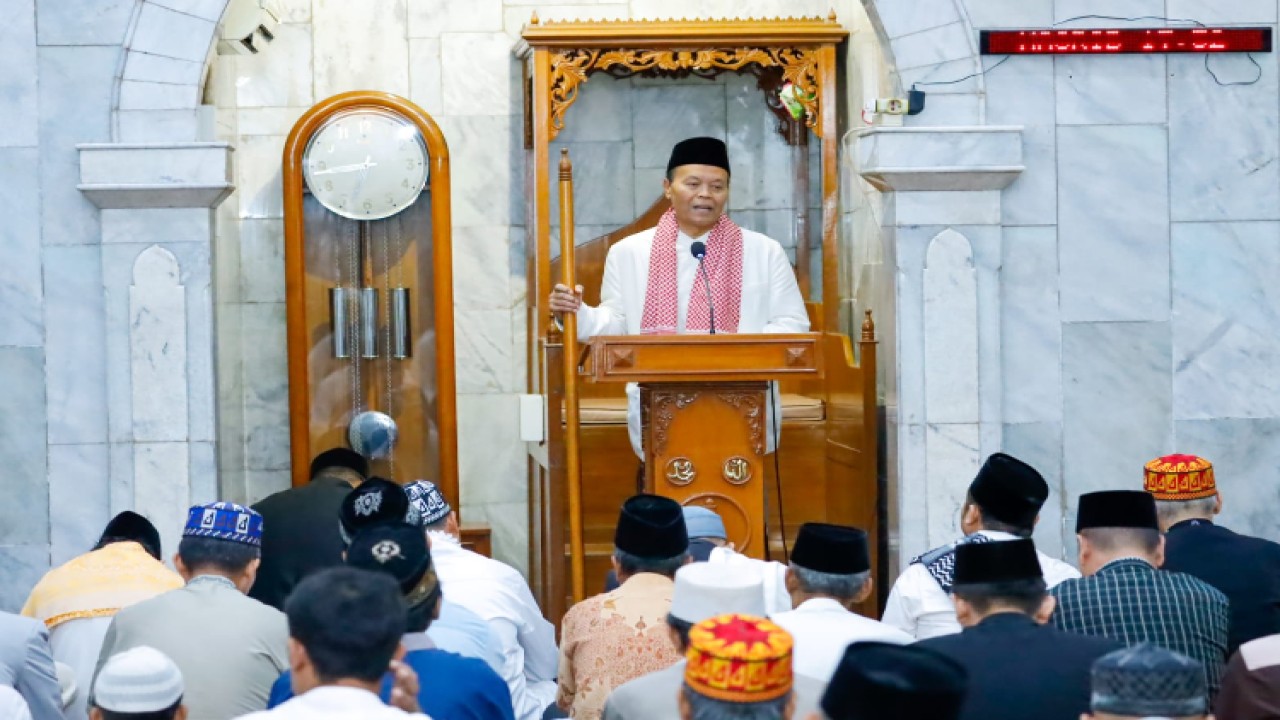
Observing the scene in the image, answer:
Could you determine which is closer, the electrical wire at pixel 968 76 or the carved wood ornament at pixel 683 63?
the electrical wire at pixel 968 76

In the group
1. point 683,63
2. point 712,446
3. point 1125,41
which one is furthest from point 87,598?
point 1125,41

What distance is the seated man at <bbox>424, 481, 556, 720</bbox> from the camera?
490 centimetres

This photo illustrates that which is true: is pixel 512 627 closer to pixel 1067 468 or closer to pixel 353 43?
pixel 1067 468

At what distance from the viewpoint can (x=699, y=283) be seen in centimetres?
762

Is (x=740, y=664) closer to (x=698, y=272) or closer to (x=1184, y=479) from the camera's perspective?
(x=1184, y=479)

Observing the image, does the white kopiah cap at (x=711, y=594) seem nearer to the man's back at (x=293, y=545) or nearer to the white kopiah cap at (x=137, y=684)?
the white kopiah cap at (x=137, y=684)

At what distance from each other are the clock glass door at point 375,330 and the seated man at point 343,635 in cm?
530

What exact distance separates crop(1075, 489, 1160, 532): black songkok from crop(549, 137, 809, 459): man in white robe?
2.77 metres

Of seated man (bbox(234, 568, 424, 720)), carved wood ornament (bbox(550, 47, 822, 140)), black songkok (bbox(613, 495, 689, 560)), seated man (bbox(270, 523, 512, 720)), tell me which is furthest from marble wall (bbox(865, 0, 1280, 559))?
seated man (bbox(234, 568, 424, 720))

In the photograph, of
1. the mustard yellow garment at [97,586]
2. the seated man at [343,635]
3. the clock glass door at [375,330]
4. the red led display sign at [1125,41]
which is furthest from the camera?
the clock glass door at [375,330]

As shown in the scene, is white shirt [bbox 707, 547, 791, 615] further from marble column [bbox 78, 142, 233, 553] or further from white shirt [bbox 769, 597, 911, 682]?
marble column [bbox 78, 142, 233, 553]

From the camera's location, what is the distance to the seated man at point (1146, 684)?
302 centimetres

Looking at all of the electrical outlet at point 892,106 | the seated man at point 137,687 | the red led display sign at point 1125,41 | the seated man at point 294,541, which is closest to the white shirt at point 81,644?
the seated man at point 294,541

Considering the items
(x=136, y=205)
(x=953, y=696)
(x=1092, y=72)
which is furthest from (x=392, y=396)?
(x=953, y=696)
